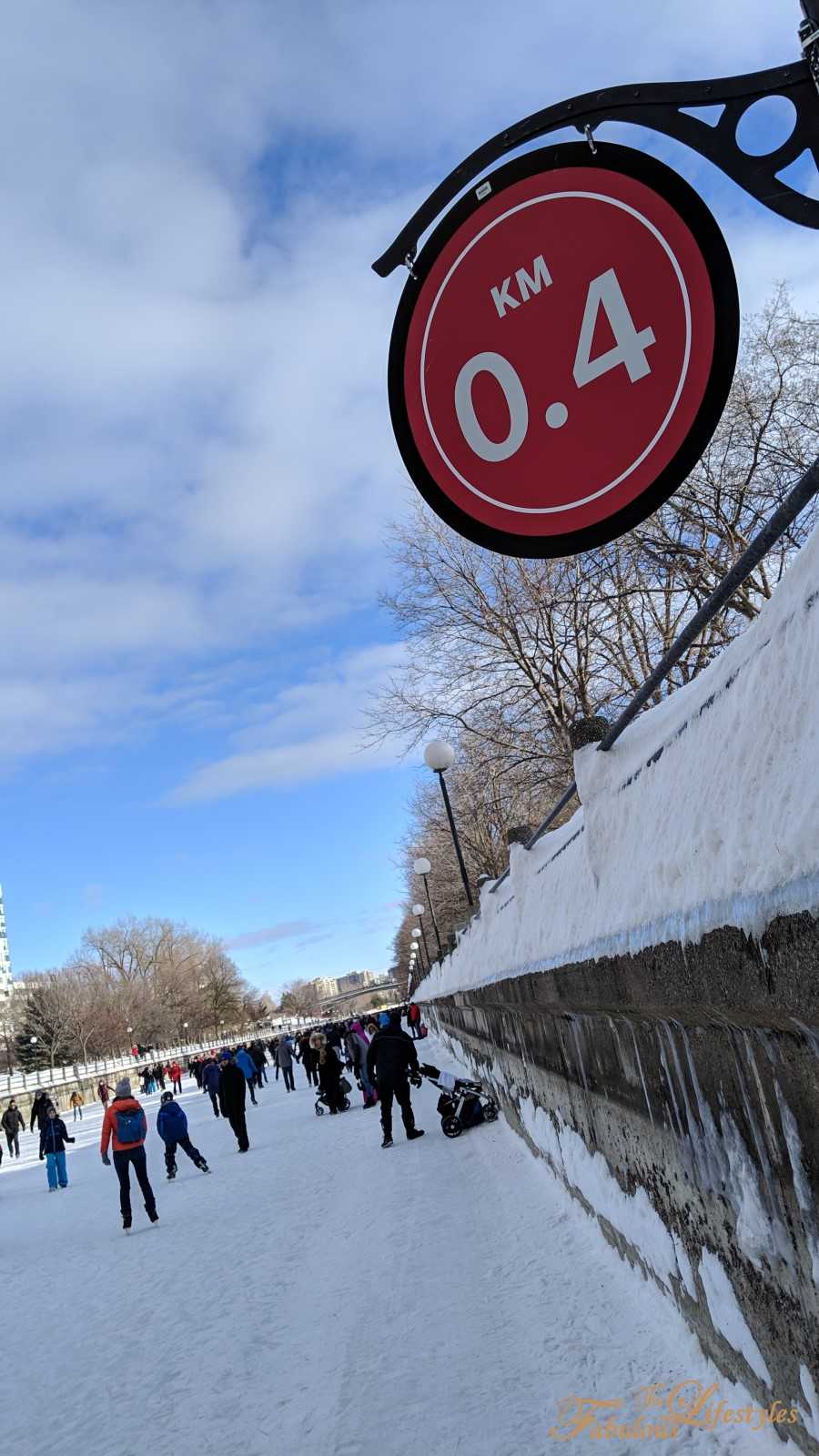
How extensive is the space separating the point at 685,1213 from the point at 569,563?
568 inches

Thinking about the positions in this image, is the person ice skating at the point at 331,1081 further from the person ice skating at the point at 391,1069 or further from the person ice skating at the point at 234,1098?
the person ice skating at the point at 391,1069

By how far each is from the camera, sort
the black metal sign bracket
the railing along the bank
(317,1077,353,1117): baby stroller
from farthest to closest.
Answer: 1. the railing along the bank
2. (317,1077,353,1117): baby stroller
3. the black metal sign bracket

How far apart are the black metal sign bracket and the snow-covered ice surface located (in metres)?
3.45

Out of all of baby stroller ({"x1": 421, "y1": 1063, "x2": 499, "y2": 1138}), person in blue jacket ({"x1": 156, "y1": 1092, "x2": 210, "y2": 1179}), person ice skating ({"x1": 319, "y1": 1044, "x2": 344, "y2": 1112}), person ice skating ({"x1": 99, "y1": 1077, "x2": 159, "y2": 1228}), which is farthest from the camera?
person ice skating ({"x1": 319, "y1": 1044, "x2": 344, "y2": 1112})

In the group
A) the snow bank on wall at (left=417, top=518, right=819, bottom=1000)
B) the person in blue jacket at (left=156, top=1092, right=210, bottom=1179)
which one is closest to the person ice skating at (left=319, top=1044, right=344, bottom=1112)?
the person in blue jacket at (left=156, top=1092, right=210, bottom=1179)

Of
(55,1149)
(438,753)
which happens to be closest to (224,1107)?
(55,1149)

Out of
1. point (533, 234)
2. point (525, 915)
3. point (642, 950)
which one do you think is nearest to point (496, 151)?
point (533, 234)

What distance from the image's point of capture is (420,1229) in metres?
7.87

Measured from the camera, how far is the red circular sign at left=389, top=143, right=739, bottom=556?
8.78 ft

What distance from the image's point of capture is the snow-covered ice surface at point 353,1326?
13.8ft

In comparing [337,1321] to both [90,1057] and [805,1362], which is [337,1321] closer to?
[805,1362]

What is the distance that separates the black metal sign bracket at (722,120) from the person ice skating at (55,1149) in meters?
18.8

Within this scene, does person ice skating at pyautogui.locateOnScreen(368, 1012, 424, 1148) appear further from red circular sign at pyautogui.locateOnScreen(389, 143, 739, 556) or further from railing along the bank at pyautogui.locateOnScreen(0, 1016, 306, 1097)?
railing along the bank at pyautogui.locateOnScreen(0, 1016, 306, 1097)

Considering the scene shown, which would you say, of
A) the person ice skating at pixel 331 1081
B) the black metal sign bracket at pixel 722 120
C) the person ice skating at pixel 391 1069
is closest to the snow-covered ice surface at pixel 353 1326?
the person ice skating at pixel 391 1069
